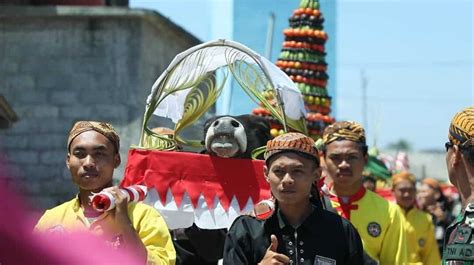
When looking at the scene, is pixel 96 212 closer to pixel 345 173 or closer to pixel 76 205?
pixel 76 205

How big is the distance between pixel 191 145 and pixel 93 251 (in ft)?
11.4

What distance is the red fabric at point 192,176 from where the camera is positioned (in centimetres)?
507

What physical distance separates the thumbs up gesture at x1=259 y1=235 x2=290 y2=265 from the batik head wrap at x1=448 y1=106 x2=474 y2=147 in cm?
84

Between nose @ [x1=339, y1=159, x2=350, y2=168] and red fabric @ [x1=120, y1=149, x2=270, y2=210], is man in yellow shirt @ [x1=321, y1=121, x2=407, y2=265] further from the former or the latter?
red fabric @ [x1=120, y1=149, x2=270, y2=210]

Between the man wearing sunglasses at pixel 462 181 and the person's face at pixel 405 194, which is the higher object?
the man wearing sunglasses at pixel 462 181

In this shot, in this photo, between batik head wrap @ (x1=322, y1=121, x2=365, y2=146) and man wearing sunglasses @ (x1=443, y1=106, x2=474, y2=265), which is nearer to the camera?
man wearing sunglasses @ (x1=443, y1=106, x2=474, y2=265)

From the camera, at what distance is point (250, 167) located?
5051 millimetres

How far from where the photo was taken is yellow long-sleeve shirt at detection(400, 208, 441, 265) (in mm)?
7727

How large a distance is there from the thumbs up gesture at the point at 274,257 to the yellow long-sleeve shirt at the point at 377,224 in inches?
56.9

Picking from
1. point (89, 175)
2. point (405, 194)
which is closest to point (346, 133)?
point (89, 175)

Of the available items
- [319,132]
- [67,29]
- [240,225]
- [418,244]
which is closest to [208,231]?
[240,225]

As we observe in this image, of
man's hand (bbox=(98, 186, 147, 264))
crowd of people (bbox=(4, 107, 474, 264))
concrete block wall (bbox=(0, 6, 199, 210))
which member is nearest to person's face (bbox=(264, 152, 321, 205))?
crowd of people (bbox=(4, 107, 474, 264))

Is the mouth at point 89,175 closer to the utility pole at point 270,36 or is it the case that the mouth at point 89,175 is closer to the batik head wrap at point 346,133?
the batik head wrap at point 346,133

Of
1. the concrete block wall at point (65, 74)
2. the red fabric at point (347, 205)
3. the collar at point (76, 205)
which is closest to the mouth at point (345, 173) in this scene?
the red fabric at point (347, 205)
